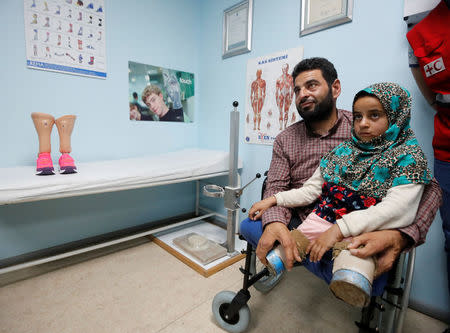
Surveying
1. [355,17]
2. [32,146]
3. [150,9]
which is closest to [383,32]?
[355,17]

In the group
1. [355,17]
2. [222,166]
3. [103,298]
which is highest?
[355,17]

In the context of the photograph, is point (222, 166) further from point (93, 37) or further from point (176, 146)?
point (93, 37)

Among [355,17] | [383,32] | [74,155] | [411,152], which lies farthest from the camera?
[74,155]

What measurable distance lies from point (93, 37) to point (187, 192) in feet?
5.44

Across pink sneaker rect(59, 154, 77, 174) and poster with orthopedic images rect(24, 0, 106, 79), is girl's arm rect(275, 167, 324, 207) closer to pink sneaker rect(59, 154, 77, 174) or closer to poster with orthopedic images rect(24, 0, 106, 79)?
pink sneaker rect(59, 154, 77, 174)

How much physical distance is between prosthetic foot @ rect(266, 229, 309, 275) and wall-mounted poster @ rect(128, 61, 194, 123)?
184 centimetres

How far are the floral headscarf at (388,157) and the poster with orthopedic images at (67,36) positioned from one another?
1.98 m

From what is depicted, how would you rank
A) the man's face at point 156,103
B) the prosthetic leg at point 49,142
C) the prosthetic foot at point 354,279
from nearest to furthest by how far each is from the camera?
1. the prosthetic foot at point 354,279
2. the prosthetic leg at point 49,142
3. the man's face at point 156,103

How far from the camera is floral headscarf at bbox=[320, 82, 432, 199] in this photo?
79 cm

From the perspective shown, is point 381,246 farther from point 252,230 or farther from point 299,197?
point 252,230

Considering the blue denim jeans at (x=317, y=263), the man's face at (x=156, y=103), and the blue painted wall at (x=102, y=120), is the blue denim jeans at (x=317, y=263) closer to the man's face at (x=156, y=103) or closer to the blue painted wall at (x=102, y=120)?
the blue painted wall at (x=102, y=120)

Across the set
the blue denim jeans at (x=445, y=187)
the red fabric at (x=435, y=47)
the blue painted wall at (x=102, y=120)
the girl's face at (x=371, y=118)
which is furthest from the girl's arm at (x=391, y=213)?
the blue painted wall at (x=102, y=120)

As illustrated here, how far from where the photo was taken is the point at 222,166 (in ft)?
6.68

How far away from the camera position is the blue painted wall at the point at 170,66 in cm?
135
